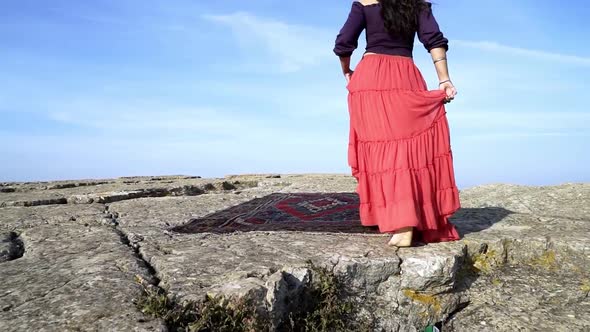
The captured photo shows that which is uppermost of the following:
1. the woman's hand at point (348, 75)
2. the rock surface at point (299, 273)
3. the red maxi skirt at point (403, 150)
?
the woman's hand at point (348, 75)

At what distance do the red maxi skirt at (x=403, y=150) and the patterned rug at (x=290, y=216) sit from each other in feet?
1.77

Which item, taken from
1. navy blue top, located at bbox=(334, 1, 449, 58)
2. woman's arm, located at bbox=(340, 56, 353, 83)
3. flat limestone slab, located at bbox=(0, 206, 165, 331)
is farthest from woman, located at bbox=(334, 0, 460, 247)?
flat limestone slab, located at bbox=(0, 206, 165, 331)

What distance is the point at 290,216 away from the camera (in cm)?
368

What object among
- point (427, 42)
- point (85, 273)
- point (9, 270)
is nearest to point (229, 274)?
point (85, 273)

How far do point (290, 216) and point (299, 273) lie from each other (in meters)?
1.60

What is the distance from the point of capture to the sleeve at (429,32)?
2559 mm

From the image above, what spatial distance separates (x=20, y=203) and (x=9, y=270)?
10.8 feet

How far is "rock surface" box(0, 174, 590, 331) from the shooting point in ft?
5.81

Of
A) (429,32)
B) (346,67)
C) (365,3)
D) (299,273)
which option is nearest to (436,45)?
(429,32)

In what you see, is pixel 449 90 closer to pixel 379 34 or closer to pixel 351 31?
pixel 379 34

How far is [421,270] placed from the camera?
232cm

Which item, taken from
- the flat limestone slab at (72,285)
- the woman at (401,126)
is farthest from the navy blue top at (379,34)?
the flat limestone slab at (72,285)

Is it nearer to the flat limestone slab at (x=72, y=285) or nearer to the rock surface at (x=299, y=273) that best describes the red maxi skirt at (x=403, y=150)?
the rock surface at (x=299, y=273)

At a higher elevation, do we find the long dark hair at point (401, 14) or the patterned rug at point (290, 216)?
the long dark hair at point (401, 14)
